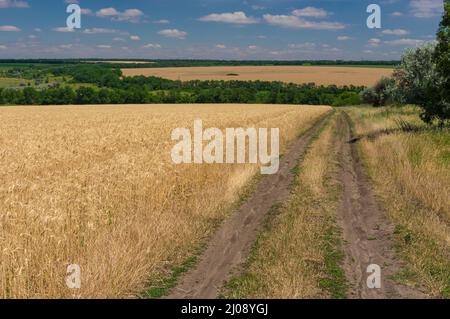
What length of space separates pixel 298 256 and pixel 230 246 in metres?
1.46

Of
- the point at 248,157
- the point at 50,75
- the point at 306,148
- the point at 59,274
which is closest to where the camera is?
the point at 59,274

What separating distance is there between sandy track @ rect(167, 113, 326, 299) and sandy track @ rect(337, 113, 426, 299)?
1.90 m

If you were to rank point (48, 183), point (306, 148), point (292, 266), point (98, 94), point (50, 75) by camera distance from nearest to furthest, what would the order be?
point (292, 266), point (48, 183), point (306, 148), point (98, 94), point (50, 75)

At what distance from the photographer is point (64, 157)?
1455 cm

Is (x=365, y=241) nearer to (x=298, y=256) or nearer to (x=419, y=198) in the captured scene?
(x=298, y=256)

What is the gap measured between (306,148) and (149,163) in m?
12.3

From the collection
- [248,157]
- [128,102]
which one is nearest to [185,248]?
[248,157]

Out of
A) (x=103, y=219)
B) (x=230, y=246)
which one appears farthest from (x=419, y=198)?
(x=103, y=219)

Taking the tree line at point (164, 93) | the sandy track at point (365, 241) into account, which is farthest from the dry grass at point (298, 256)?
the tree line at point (164, 93)

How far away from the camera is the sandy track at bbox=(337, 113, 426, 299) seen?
6505 mm

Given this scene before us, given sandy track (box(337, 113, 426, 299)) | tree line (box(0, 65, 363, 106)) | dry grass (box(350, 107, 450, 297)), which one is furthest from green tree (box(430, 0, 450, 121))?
tree line (box(0, 65, 363, 106))

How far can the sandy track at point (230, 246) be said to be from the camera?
6680 millimetres

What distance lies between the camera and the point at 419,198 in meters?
11.4
